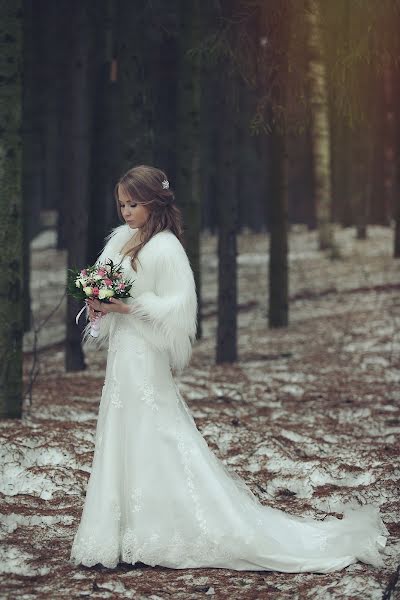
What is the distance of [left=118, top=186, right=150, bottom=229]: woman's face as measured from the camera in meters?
5.45

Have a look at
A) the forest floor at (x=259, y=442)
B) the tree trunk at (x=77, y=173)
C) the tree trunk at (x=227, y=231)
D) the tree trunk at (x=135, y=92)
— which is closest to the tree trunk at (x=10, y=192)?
the forest floor at (x=259, y=442)

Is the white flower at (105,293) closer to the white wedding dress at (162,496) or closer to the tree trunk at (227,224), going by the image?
the white wedding dress at (162,496)

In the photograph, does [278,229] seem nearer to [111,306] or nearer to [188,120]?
[188,120]

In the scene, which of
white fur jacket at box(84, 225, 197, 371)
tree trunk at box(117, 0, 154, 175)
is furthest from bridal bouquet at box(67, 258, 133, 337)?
tree trunk at box(117, 0, 154, 175)

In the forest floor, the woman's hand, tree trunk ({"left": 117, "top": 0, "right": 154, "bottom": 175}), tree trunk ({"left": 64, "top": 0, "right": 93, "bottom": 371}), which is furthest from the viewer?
tree trunk ({"left": 64, "top": 0, "right": 93, "bottom": 371})

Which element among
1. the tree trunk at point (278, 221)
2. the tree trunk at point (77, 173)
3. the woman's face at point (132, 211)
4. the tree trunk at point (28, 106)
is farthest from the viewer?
the tree trunk at point (28, 106)

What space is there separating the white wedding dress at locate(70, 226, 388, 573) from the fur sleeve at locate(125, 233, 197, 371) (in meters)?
0.01

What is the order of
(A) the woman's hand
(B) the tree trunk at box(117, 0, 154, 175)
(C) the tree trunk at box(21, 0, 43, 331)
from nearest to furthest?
(A) the woman's hand, (B) the tree trunk at box(117, 0, 154, 175), (C) the tree trunk at box(21, 0, 43, 331)

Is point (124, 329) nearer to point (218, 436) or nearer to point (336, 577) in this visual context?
point (336, 577)

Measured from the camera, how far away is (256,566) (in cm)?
532

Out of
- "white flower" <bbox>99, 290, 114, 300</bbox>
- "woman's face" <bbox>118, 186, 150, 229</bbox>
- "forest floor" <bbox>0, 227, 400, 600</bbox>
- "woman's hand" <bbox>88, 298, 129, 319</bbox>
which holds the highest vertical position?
"woman's face" <bbox>118, 186, 150, 229</bbox>

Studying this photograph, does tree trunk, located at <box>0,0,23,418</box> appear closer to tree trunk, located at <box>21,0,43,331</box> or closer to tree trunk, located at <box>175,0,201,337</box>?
tree trunk, located at <box>175,0,201,337</box>

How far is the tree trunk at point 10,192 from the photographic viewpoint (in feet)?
26.2

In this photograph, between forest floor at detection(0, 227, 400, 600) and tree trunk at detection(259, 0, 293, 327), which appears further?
tree trunk at detection(259, 0, 293, 327)
